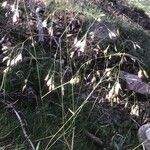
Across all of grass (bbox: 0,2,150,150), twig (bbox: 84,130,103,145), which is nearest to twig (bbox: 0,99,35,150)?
grass (bbox: 0,2,150,150)

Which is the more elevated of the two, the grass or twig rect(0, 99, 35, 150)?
twig rect(0, 99, 35, 150)

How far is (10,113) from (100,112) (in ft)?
2.69

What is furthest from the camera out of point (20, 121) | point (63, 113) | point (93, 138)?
point (93, 138)

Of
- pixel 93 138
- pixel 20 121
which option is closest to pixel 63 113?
pixel 20 121

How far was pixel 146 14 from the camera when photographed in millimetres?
7734

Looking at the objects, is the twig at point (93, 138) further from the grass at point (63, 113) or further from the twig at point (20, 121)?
the twig at point (20, 121)

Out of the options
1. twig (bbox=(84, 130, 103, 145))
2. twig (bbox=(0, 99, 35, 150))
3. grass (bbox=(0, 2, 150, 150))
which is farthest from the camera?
twig (bbox=(84, 130, 103, 145))

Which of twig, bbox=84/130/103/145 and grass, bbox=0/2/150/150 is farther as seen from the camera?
twig, bbox=84/130/103/145

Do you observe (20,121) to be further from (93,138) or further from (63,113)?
(93,138)

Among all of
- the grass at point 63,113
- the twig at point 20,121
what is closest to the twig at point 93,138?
the grass at point 63,113

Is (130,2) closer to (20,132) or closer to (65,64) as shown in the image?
(65,64)

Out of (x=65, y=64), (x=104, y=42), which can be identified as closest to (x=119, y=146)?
(x=65, y=64)

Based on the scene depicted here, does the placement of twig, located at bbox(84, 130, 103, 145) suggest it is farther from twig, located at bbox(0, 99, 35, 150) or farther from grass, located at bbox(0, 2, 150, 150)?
twig, located at bbox(0, 99, 35, 150)

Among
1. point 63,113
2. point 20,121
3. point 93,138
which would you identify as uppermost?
point 63,113
